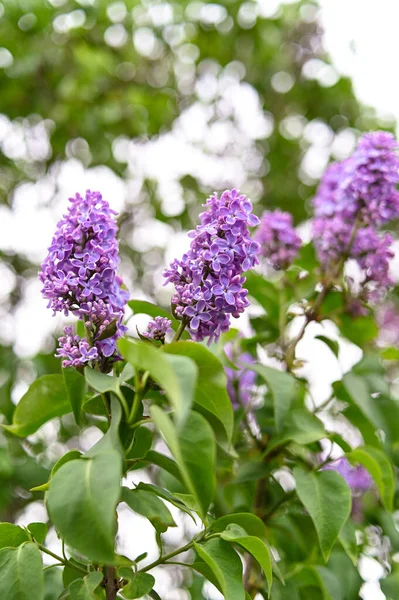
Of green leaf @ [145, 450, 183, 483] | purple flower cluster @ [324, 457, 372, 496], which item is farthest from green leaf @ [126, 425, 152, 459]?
purple flower cluster @ [324, 457, 372, 496]

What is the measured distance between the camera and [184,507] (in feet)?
2.56

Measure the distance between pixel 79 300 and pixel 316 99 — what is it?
7.41 feet

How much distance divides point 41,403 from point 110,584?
0.71 ft

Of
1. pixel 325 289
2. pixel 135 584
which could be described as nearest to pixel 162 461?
pixel 135 584

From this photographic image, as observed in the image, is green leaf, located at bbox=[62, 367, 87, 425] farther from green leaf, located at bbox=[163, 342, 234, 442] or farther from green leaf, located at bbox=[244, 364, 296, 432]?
green leaf, located at bbox=[244, 364, 296, 432]

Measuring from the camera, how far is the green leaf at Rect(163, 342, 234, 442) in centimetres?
70

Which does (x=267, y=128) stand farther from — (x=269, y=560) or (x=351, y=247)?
(x=269, y=560)

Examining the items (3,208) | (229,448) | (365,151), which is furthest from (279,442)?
(3,208)

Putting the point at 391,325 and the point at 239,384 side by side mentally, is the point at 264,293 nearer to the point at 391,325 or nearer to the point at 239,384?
the point at 239,384

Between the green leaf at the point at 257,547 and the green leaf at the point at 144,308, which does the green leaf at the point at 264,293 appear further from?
the green leaf at the point at 257,547

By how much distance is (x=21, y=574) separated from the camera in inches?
27.3

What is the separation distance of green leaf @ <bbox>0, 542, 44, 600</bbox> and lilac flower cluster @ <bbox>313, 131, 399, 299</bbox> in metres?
0.80

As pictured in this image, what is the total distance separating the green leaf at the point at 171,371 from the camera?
544mm

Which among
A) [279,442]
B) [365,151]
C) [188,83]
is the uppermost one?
[365,151]
